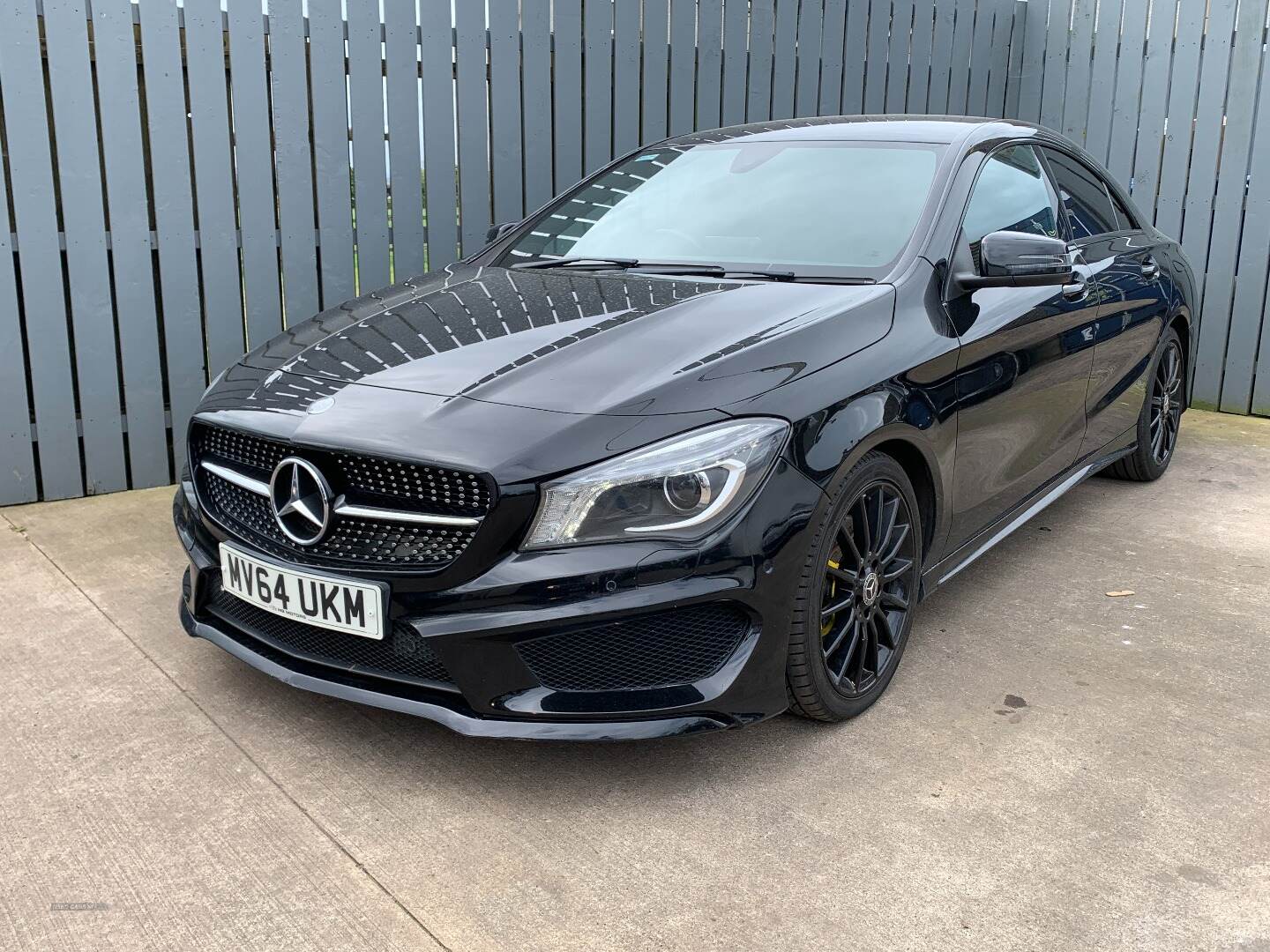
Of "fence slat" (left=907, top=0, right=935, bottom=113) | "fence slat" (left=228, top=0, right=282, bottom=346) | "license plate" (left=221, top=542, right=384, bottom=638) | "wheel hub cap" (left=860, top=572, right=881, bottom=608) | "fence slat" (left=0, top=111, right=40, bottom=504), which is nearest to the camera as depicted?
"license plate" (left=221, top=542, right=384, bottom=638)

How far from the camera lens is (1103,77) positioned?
7379 mm

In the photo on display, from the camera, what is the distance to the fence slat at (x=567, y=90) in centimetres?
579

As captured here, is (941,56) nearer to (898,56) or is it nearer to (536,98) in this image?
(898,56)

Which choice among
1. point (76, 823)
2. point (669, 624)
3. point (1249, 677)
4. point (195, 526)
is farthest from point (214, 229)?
point (1249, 677)

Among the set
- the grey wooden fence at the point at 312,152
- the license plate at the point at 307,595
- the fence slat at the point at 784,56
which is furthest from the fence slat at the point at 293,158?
the license plate at the point at 307,595

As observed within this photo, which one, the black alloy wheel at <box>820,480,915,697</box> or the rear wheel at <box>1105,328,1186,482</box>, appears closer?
the black alloy wheel at <box>820,480,915,697</box>

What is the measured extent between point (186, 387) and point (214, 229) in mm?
690

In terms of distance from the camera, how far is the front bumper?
239 cm

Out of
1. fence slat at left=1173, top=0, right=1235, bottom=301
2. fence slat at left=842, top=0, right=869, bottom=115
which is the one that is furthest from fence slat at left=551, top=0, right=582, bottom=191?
fence slat at left=1173, top=0, right=1235, bottom=301

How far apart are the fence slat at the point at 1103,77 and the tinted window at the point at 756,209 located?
4.45 m

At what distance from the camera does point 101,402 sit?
4.94m

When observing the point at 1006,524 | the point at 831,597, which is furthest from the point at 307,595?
the point at 1006,524

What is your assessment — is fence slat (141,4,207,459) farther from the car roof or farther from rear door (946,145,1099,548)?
rear door (946,145,1099,548)

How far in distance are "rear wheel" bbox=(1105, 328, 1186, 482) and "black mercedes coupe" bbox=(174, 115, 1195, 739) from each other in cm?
128
